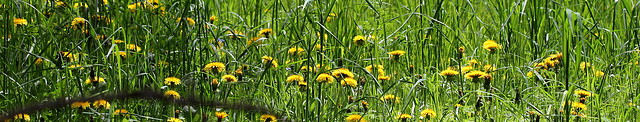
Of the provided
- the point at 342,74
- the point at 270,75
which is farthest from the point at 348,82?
the point at 270,75

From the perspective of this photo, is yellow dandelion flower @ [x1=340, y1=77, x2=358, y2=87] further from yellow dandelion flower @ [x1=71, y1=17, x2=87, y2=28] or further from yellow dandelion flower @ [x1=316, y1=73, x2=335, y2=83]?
yellow dandelion flower @ [x1=71, y1=17, x2=87, y2=28]

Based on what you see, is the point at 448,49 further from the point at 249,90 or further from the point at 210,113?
the point at 210,113

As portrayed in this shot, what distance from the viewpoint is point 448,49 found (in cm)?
277

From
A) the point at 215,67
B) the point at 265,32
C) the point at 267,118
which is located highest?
the point at 265,32

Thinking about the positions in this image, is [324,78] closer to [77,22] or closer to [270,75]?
[270,75]

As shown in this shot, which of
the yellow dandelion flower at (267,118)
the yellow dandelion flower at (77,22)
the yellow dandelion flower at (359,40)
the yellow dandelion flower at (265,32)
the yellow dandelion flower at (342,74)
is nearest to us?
the yellow dandelion flower at (267,118)

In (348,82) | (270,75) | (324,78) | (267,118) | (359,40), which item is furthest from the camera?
(359,40)

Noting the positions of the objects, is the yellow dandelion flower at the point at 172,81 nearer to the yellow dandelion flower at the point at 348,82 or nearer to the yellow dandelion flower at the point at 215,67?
the yellow dandelion flower at the point at 215,67

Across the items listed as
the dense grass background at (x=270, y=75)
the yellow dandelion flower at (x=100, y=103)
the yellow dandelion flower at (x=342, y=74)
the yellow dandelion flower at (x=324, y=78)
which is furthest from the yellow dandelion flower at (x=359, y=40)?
the yellow dandelion flower at (x=100, y=103)

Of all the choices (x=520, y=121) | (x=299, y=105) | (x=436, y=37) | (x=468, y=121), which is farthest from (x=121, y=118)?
(x=436, y=37)

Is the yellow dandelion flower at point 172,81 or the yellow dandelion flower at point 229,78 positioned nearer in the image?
the yellow dandelion flower at point 172,81

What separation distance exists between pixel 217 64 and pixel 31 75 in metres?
0.66

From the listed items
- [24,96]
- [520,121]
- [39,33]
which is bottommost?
[520,121]

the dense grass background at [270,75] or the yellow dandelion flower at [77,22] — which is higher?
the yellow dandelion flower at [77,22]
